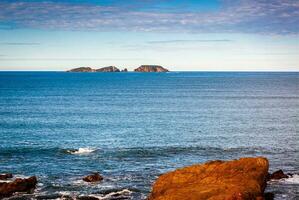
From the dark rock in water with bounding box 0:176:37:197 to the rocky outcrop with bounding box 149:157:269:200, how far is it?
20.9 meters

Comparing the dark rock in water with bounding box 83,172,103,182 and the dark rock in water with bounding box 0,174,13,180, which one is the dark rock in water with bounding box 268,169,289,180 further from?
the dark rock in water with bounding box 0,174,13,180

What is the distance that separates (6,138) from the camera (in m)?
80.9

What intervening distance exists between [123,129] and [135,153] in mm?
25409

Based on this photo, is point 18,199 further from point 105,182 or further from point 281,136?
point 281,136

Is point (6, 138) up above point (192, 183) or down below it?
below

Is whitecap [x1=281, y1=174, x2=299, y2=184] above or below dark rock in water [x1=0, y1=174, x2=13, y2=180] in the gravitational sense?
below

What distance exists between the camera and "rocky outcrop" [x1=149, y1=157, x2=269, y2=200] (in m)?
27.2

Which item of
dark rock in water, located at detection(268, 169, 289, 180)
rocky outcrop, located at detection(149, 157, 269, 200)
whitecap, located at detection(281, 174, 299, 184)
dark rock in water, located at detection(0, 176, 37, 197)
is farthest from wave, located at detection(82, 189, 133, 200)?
whitecap, located at detection(281, 174, 299, 184)

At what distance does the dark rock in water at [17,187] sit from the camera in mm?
45094

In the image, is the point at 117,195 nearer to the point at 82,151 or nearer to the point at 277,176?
the point at 277,176

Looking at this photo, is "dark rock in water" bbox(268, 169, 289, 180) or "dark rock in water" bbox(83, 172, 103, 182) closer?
"dark rock in water" bbox(83, 172, 103, 182)

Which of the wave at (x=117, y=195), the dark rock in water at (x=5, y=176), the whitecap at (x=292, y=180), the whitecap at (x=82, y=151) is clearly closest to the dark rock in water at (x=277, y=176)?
the whitecap at (x=292, y=180)

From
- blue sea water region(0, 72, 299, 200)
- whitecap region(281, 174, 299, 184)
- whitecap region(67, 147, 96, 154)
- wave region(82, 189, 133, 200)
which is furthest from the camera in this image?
whitecap region(67, 147, 96, 154)

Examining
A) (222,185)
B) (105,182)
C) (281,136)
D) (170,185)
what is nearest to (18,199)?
(105,182)
